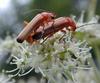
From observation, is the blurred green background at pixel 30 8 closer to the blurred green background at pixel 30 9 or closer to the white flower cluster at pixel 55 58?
the blurred green background at pixel 30 9

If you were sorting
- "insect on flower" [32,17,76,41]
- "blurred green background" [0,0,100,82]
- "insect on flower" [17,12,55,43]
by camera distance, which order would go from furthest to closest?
"blurred green background" [0,0,100,82] < "insect on flower" [32,17,76,41] < "insect on flower" [17,12,55,43]

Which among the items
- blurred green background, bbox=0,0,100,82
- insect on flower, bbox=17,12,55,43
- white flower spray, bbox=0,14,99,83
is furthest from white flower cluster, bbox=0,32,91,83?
blurred green background, bbox=0,0,100,82

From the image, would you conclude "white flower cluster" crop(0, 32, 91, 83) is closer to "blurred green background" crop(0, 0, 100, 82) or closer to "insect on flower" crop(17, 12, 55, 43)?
"insect on flower" crop(17, 12, 55, 43)

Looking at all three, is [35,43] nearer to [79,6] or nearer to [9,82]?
[9,82]

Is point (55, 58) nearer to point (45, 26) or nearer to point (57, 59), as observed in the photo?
point (57, 59)

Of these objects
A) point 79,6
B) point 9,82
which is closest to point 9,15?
point 79,6

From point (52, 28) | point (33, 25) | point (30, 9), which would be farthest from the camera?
point (30, 9)

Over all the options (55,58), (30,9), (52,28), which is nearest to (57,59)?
(55,58)

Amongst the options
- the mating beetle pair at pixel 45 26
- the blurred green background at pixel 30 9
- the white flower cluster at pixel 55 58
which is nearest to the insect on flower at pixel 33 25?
the mating beetle pair at pixel 45 26
